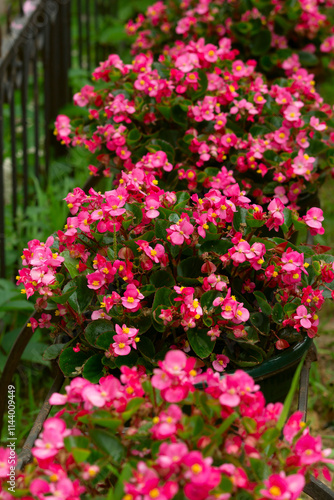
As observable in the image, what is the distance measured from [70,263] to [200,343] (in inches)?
12.1

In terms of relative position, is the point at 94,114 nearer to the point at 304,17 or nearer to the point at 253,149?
the point at 253,149

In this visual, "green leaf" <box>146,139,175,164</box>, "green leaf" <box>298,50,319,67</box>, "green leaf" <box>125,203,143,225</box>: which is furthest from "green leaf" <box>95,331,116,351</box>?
"green leaf" <box>298,50,319,67</box>

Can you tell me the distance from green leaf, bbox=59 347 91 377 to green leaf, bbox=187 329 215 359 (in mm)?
227

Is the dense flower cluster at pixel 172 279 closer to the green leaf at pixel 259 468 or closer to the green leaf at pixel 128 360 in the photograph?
the green leaf at pixel 128 360

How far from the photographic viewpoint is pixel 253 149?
162 cm

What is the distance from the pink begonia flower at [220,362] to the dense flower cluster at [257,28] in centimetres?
157

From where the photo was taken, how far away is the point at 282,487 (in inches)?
28.1

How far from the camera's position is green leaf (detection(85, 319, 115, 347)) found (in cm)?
113

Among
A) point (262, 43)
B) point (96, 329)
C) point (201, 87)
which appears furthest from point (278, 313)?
point (262, 43)

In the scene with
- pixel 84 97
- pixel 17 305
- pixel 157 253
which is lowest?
pixel 17 305

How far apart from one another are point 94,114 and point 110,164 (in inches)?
6.6

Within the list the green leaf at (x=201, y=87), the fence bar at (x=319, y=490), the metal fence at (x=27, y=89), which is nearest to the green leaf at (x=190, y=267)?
the fence bar at (x=319, y=490)

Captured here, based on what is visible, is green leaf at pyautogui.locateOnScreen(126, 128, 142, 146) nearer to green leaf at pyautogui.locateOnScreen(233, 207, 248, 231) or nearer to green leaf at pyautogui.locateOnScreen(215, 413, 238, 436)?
green leaf at pyautogui.locateOnScreen(233, 207, 248, 231)

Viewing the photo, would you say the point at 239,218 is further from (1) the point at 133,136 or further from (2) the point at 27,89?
(2) the point at 27,89
